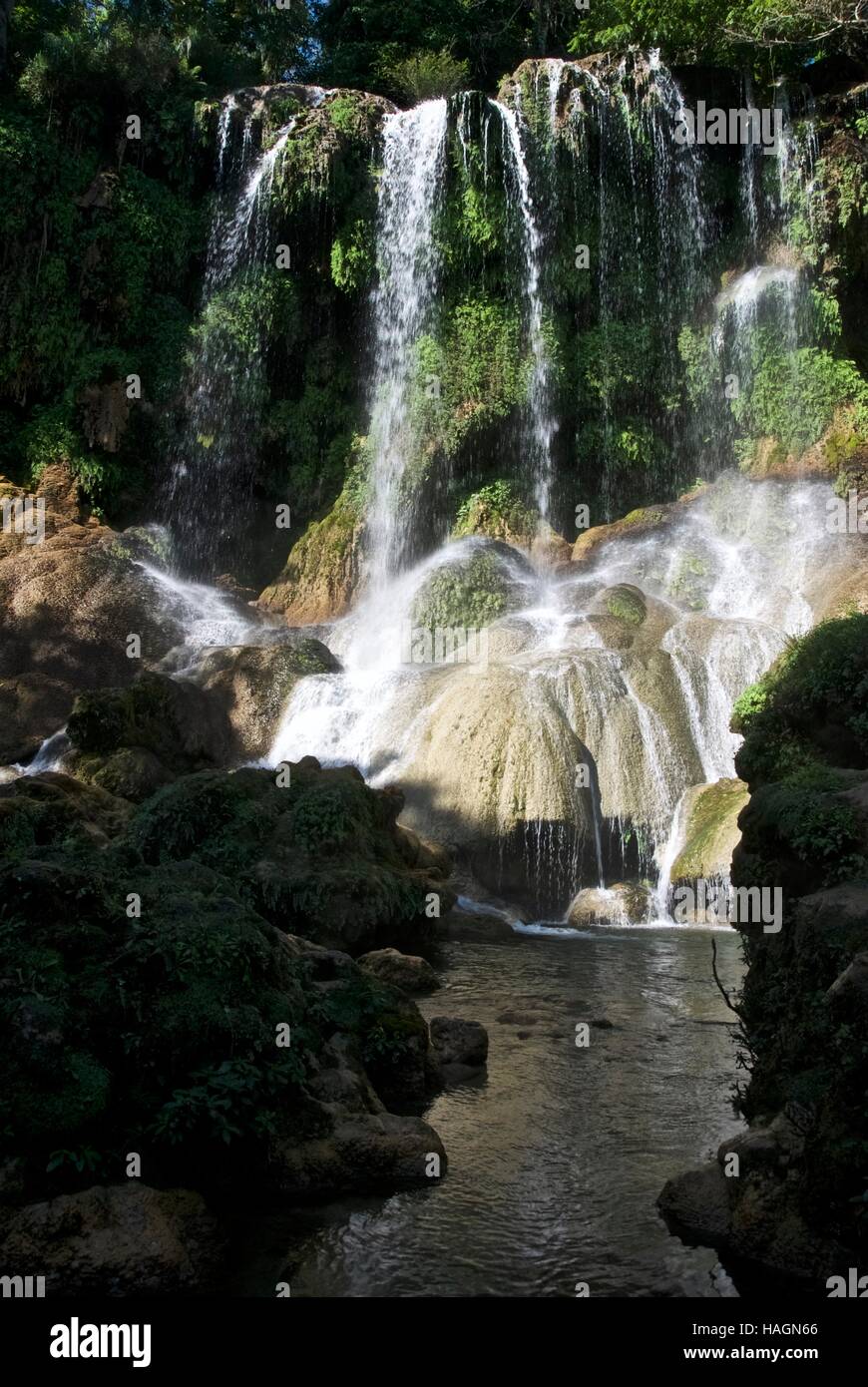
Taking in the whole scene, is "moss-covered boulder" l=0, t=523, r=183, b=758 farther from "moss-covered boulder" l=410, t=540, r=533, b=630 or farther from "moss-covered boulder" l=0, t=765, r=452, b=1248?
"moss-covered boulder" l=0, t=765, r=452, b=1248

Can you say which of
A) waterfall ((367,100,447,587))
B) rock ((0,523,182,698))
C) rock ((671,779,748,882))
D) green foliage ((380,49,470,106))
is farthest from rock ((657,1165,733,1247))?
green foliage ((380,49,470,106))

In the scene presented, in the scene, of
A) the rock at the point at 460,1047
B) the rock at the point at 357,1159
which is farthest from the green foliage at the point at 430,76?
the rock at the point at 357,1159

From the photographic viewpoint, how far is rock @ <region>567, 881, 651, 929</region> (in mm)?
13984

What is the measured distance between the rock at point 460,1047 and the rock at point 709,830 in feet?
21.6

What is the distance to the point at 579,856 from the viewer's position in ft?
49.3

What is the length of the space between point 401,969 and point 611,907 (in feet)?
15.3

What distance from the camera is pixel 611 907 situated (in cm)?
1409

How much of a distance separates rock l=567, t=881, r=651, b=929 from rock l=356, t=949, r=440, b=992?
13.0 ft

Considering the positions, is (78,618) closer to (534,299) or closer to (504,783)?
(504,783)

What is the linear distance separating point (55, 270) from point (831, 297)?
57.6 ft

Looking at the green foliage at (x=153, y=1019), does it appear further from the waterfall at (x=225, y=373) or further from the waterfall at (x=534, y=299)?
the waterfall at (x=534, y=299)

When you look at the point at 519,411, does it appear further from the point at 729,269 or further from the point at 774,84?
the point at 774,84

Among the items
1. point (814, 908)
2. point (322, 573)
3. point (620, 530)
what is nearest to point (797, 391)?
point (620, 530)
